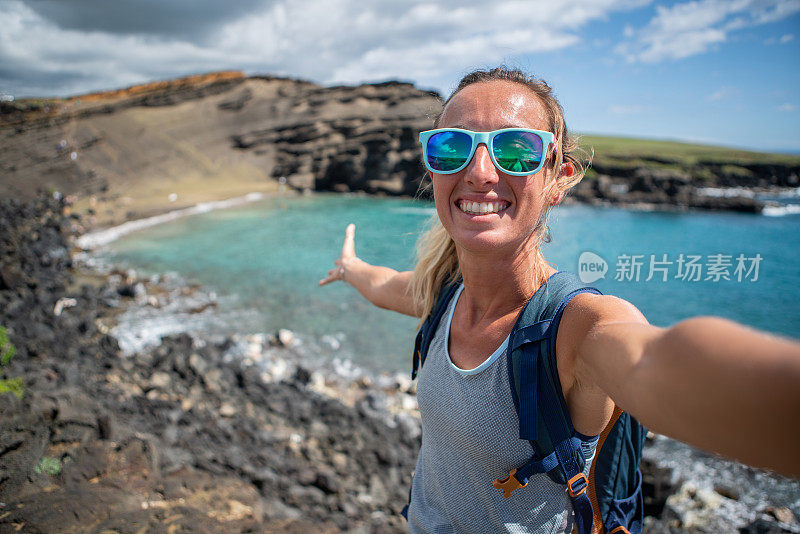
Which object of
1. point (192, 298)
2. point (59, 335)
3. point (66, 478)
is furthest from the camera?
point (192, 298)

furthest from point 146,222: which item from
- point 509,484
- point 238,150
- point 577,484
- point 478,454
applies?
point 577,484

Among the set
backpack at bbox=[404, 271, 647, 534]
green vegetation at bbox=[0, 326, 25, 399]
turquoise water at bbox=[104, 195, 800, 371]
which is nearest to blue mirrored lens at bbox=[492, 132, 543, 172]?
backpack at bbox=[404, 271, 647, 534]

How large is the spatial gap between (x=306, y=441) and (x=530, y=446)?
578 cm

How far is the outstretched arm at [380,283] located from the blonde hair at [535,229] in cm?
12

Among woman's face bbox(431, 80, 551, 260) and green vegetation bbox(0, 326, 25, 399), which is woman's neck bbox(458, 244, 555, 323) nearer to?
woman's face bbox(431, 80, 551, 260)

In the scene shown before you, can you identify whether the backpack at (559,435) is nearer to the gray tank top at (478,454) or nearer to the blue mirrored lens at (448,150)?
the gray tank top at (478,454)

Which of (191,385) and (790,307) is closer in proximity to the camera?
(790,307)

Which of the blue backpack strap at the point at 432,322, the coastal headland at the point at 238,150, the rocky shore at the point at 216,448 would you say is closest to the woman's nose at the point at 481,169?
the blue backpack strap at the point at 432,322

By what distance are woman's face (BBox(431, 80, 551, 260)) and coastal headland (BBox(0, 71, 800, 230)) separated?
32.4 metres

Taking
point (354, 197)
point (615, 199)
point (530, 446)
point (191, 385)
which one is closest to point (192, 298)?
point (191, 385)

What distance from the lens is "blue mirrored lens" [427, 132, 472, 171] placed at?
1788mm

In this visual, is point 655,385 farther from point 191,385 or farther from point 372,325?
point 372,325

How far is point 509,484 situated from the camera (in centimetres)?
158

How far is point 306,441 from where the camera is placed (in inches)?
265
